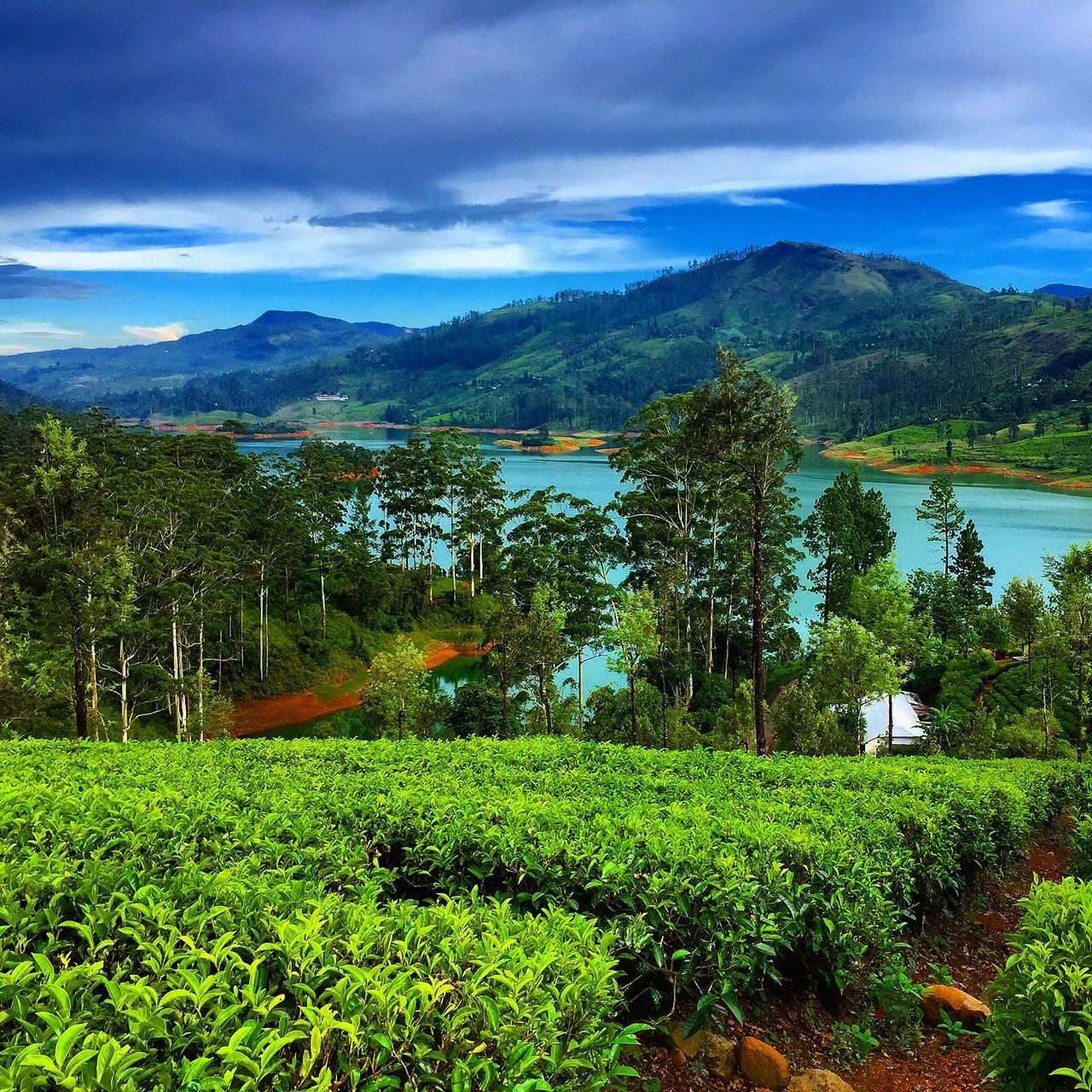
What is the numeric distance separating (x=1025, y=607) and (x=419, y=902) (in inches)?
1020

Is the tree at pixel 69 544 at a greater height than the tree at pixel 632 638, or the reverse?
the tree at pixel 69 544

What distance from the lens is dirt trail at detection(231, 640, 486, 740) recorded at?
32094 millimetres

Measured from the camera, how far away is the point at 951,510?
42000mm

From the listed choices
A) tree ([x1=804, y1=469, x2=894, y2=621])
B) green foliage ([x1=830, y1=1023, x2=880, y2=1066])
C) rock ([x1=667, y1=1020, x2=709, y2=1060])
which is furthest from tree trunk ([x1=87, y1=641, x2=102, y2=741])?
tree ([x1=804, y1=469, x2=894, y2=621])

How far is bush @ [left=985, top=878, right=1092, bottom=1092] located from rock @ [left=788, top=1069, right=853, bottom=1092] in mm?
1081

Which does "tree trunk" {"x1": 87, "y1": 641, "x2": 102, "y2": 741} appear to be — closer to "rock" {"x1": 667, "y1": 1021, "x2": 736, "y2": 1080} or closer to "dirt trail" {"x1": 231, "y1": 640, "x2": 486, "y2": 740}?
"dirt trail" {"x1": 231, "y1": 640, "x2": 486, "y2": 740}

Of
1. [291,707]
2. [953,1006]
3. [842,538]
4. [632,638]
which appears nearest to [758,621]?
[632,638]

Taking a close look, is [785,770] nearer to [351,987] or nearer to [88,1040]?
[351,987]

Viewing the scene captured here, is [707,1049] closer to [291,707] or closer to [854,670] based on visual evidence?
[854,670]

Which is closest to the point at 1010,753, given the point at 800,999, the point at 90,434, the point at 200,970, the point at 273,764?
the point at 800,999

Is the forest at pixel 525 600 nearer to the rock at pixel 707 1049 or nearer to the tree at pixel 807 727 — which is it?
the tree at pixel 807 727

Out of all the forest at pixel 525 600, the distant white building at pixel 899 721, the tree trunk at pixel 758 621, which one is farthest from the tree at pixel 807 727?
the tree trunk at pixel 758 621

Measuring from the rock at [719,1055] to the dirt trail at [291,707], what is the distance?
97.8 feet

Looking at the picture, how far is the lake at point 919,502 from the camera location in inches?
2024
